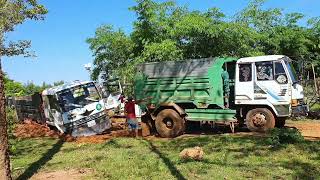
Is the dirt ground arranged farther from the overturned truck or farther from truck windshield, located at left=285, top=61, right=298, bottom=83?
truck windshield, located at left=285, top=61, right=298, bottom=83

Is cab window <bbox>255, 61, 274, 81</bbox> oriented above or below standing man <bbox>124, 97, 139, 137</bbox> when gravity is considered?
above

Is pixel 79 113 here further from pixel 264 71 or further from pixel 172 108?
pixel 264 71

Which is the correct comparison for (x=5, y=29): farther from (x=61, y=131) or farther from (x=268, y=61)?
(x=268, y=61)

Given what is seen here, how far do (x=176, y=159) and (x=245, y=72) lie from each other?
5576mm

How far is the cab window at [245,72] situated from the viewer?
49.3 ft

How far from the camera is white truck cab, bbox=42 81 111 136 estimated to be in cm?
1800

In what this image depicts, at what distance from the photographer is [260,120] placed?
586 inches

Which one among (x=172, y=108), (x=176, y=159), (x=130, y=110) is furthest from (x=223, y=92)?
(x=176, y=159)

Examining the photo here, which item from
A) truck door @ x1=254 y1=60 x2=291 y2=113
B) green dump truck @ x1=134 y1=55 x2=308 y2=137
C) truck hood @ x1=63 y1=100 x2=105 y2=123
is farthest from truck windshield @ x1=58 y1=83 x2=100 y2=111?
truck door @ x1=254 y1=60 x2=291 y2=113

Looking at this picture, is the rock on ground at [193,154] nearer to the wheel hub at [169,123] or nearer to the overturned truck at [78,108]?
the wheel hub at [169,123]

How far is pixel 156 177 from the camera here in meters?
8.94

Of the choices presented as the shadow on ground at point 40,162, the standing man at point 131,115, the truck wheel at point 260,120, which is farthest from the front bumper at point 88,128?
the truck wheel at point 260,120

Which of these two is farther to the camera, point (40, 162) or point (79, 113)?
point (79, 113)

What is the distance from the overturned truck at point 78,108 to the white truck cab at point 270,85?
6.10 meters
